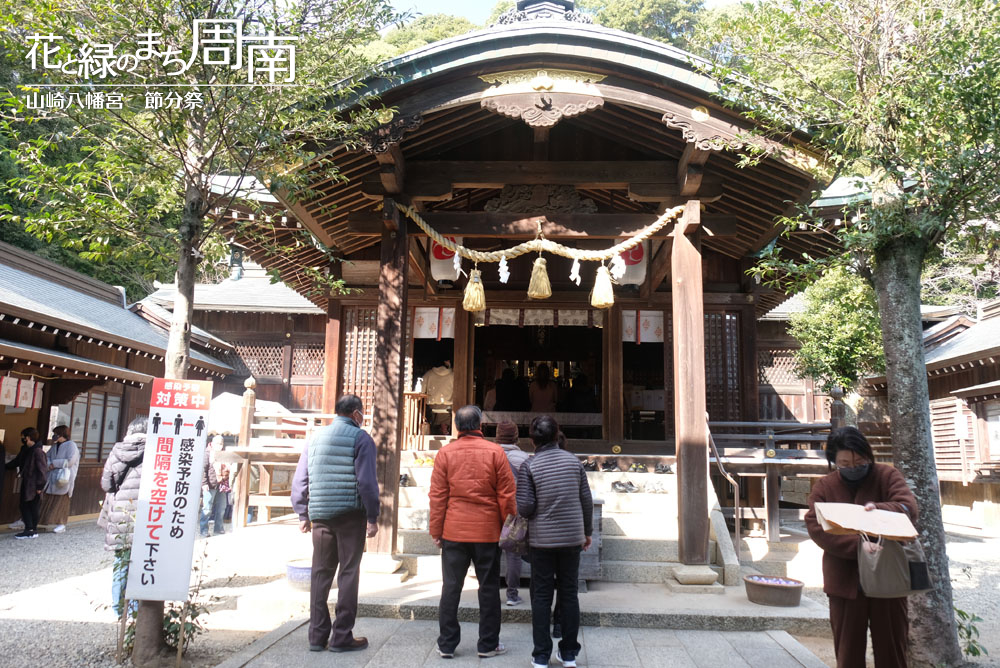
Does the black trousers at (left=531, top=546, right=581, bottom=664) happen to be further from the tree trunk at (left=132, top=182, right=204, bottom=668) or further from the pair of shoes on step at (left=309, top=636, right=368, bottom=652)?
the tree trunk at (left=132, top=182, right=204, bottom=668)

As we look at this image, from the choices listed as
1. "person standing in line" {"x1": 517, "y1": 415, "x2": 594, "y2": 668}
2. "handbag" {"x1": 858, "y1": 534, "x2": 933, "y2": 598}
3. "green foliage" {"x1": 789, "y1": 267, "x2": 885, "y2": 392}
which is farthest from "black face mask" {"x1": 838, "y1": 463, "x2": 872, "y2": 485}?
"green foliage" {"x1": 789, "y1": 267, "x2": 885, "y2": 392}

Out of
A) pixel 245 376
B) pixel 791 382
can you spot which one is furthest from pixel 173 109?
pixel 791 382

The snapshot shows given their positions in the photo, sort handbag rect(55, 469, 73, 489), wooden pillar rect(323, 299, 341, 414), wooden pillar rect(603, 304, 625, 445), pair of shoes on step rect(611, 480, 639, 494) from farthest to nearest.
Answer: handbag rect(55, 469, 73, 489) < wooden pillar rect(323, 299, 341, 414) < wooden pillar rect(603, 304, 625, 445) < pair of shoes on step rect(611, 480, 639, 494)

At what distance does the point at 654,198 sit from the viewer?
8047 mm

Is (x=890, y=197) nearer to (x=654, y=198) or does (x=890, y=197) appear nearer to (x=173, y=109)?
(x=654, y=198)

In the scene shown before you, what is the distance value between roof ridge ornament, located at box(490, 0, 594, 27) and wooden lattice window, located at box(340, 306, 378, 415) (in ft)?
18.1

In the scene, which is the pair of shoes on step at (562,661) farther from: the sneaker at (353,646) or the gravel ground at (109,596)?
the gravel ground at (109,596)

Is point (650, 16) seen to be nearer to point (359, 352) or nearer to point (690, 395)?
point (359, 352)

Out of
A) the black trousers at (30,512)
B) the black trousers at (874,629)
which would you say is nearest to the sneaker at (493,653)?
the black trousers at (874,629)

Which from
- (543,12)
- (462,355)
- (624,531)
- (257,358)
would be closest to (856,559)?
(624,531)

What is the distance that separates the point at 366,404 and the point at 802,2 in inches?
346

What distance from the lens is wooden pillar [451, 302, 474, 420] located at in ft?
38.6

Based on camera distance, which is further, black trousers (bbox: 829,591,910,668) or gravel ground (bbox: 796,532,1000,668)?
gravel ground (bbox: 796,532,1000,668)

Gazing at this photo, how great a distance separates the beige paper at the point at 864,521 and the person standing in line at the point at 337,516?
310cm
